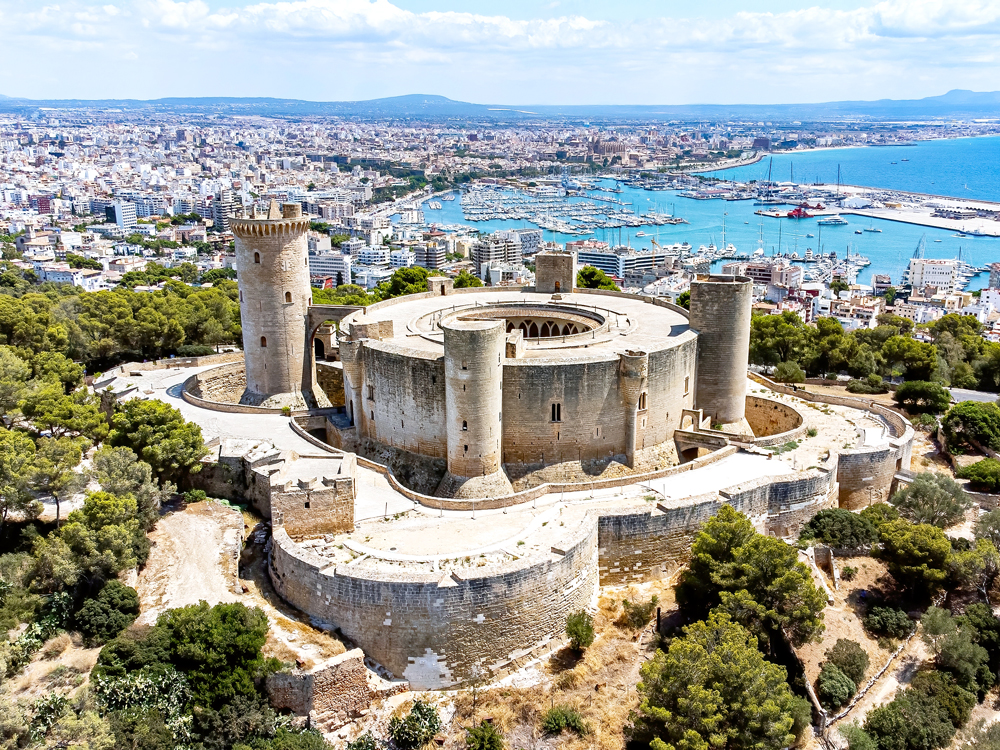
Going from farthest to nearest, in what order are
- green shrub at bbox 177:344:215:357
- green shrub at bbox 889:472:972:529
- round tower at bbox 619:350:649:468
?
green shrub at bbox 177:344:215:357 < green shrub at bbox 889:472:972:529 < round tower at bbox 619:350:649:468

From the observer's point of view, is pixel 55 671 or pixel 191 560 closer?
pixel 55 671

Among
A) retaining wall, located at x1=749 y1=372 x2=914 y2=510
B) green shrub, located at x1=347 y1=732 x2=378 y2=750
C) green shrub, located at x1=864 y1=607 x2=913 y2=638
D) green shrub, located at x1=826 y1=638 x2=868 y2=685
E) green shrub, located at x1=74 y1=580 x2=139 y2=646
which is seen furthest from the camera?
retaining wall, located at x1=749 y1=372 x2=914 y2=510

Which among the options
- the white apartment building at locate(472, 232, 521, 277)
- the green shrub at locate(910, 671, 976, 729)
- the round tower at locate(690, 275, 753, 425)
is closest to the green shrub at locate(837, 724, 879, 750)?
the green shrub at locate(910, 671, 976, 729)

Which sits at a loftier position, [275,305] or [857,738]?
[275,305]

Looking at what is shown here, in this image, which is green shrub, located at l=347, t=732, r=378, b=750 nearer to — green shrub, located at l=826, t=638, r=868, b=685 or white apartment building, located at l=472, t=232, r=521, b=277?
green shrub, located at l=826, t=638, r=868, b=685

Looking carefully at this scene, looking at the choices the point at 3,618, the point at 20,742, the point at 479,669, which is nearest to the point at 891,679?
the point at 479,669

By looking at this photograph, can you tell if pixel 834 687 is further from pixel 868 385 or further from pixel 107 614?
pixel 868 385

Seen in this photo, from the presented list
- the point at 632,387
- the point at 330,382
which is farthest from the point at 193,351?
the point at 632,387
